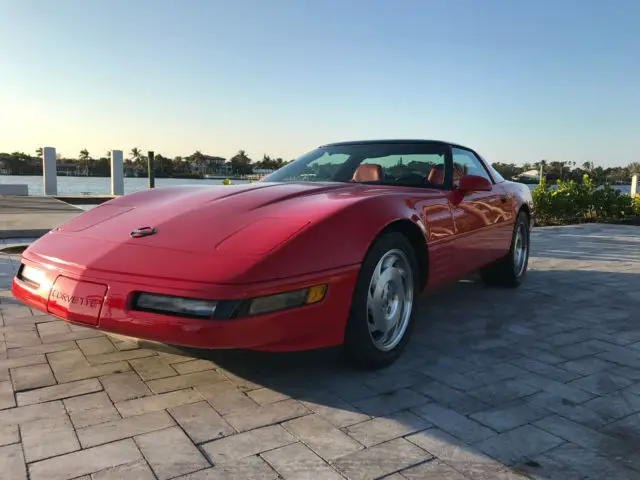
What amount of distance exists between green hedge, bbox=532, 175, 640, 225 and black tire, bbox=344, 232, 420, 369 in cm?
1021

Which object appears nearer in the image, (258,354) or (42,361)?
(258,354)

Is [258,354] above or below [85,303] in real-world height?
below

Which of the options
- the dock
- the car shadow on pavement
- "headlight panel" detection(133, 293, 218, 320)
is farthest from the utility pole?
"headlight panel" detection(133, 293, 218, 320)

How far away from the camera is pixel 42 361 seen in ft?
8.42

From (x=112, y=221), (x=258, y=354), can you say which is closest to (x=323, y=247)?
(x=258, y=354)

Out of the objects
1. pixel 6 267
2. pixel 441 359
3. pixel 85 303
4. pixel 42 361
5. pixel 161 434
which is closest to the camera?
pixel 161 434

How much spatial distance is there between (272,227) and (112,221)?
0.93 metres

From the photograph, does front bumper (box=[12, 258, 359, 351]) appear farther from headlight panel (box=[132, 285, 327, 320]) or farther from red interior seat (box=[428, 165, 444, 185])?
red interior seat (box=[428, 165, 444, 185])

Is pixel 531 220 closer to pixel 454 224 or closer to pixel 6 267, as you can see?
pixel 454 224

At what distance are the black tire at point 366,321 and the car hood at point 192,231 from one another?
283 millimetres

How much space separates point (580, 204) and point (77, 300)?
40.9 feet

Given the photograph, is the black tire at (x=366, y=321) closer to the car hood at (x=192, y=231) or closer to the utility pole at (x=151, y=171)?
the car hood at (x=192, y=231)

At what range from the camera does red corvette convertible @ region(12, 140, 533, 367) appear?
196cm

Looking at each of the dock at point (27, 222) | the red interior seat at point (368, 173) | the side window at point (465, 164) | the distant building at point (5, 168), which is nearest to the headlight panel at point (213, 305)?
the red interior seat at point (368, 173)
